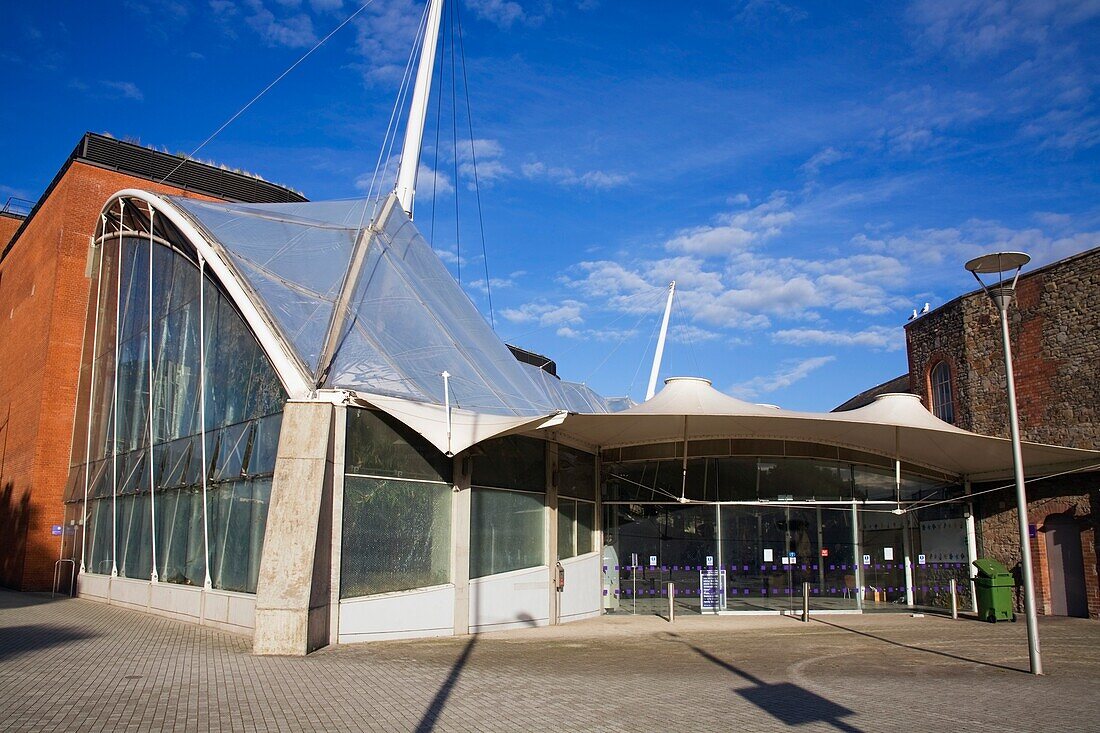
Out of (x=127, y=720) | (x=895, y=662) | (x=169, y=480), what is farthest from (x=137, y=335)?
(x=895, y=662)

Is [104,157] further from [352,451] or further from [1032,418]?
[1032,418]

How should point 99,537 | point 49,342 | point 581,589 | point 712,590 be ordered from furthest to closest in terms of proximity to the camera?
point 49,342, point 99,537, point 712,590, point 581,589

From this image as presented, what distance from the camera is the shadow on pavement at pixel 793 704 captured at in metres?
9.12

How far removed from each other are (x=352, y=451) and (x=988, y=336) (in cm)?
1833

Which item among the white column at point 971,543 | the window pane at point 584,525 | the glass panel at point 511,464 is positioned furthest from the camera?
the white column at point 971,543

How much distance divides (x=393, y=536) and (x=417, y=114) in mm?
11866

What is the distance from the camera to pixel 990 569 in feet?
66.6

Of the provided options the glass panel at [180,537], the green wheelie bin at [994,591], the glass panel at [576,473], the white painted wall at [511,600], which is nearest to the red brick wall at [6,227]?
the glass panel at [180,537]

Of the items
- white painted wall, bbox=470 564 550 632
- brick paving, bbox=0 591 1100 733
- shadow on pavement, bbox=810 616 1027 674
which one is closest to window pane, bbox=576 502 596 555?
white painted wall, bbox=470 564 550 632

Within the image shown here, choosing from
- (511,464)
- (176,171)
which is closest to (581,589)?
(511,464)

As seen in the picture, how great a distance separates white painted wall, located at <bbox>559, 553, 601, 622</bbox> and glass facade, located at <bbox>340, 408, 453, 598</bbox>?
4.80 m

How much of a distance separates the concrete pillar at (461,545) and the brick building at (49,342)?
18701 millimetres

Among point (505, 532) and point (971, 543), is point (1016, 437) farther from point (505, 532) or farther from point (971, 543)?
point (971, 543)

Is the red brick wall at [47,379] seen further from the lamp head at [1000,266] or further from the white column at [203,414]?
the lamp head at [1000,266]
